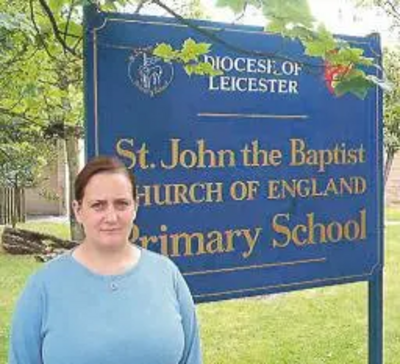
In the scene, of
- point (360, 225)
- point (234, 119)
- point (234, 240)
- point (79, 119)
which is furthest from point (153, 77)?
point (79, 119)

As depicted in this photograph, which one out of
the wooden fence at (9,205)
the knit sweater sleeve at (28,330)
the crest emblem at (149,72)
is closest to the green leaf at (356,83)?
the crest emblem at (149,72)

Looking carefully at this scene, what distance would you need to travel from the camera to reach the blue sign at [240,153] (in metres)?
2.94

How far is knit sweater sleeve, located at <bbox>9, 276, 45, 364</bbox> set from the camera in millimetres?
1918

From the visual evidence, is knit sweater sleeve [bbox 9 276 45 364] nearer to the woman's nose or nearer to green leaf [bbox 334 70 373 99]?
the woman's nose

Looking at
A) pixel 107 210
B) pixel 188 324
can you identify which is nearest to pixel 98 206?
pixel 107 210

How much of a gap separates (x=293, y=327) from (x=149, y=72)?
3.82 meters

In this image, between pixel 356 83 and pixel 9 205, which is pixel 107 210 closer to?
pixel 356 83

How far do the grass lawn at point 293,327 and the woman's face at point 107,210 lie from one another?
3482 mm

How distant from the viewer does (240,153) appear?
10.7ft

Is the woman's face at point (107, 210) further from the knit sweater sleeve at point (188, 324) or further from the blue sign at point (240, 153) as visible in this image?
the blue sign at point (240, 153)

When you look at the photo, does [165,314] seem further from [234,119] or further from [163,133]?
[234,119]

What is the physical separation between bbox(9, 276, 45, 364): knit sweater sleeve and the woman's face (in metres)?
0.21

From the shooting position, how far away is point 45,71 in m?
4.48

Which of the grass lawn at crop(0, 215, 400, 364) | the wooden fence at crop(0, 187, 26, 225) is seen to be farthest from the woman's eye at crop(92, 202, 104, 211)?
the wooden fence at crop(0, 187, 26, 225)
